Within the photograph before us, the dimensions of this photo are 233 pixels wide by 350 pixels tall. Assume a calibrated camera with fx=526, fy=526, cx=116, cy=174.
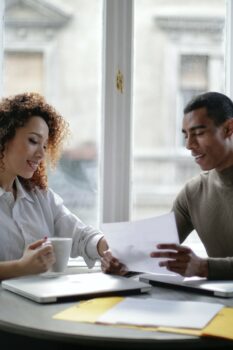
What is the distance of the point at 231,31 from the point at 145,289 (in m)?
1.37

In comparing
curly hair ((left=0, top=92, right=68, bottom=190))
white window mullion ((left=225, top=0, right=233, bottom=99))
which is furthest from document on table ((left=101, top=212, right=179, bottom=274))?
white window mullion ((left=225, top=0, right=233, bottom=99))

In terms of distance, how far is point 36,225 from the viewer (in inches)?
70.2

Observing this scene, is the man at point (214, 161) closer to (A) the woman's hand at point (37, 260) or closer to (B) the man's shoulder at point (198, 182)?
(B) the man's shoulder at point (198, 182)

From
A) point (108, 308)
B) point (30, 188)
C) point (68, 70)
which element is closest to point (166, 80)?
point (68, 70)

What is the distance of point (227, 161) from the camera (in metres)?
1.89

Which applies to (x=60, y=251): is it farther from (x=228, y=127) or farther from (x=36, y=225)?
(x=228, y=127)

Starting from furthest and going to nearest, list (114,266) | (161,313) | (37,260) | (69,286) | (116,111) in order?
(116,111)
(114,266)
(37,260)
(69,286)
(161,313)

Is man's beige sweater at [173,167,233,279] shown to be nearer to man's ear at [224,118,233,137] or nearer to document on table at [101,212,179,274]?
man's ear at [224,118,233,137]

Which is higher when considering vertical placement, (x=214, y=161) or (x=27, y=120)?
(x=27, y=120)

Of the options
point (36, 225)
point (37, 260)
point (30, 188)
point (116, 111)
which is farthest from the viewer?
point (116, 111)

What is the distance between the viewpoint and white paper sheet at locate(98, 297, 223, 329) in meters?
1.02

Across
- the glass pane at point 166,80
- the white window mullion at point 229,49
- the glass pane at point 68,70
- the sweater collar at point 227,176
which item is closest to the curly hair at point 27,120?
the glass pane at point 68,70

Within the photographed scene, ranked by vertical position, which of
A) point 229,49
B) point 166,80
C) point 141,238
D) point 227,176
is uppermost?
Result: point 229,49

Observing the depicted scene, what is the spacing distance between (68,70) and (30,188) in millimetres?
593
